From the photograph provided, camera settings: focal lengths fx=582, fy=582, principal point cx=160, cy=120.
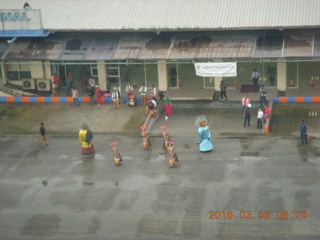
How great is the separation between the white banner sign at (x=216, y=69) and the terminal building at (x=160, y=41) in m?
0.37

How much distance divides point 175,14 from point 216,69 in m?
5.26

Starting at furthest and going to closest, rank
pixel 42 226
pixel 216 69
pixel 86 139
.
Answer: pixel 216 69, pixel 86 139, pixel 42 226

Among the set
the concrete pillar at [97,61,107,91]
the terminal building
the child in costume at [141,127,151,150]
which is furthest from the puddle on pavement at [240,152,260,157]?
the concrete pillar at [97,61,107,91]

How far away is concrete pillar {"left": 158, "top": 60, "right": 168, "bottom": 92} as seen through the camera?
38.5 meters

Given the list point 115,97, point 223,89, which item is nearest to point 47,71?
point 115,97

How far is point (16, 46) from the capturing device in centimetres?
3962

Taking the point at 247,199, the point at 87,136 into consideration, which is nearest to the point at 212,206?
the point at 247,199

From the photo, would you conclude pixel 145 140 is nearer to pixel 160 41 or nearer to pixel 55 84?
pixel 160 41

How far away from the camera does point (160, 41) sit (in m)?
37.6

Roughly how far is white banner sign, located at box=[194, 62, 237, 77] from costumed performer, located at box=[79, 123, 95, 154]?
8.97 metres

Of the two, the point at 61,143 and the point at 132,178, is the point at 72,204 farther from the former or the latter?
the point at 61,143

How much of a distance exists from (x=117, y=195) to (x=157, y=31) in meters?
15.2

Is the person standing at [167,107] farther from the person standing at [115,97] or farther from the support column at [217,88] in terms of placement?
the support column at [217,88]

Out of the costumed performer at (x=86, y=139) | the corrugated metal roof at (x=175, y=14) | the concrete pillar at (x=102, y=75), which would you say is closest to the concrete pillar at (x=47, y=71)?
the corrugated metal roof at (x=175, y=14)
